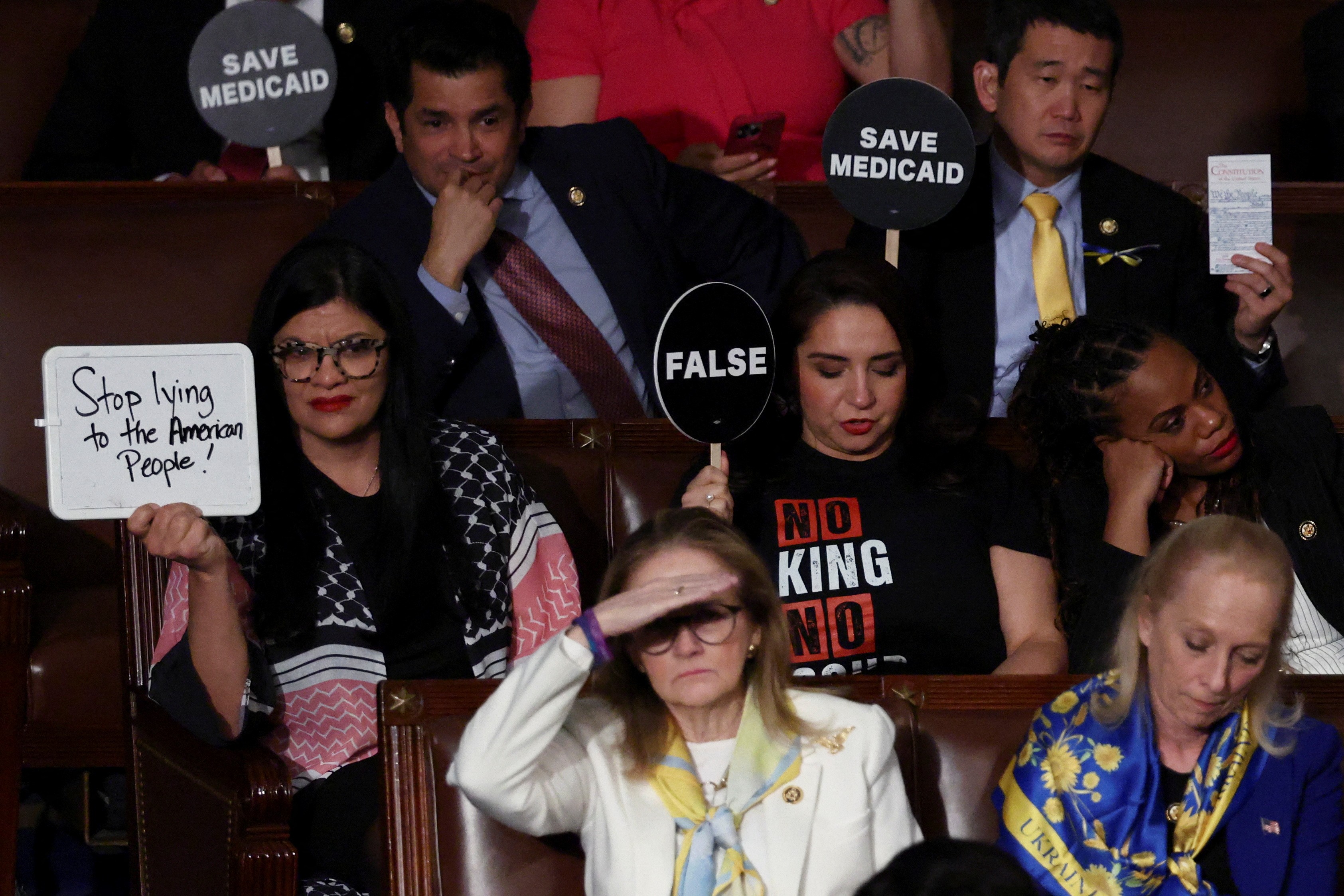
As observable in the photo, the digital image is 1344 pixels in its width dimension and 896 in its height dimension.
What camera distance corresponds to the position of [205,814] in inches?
84.6

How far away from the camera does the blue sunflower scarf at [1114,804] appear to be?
1.91 metres

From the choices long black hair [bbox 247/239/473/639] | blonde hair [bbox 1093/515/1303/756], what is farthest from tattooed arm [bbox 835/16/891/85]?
blonde hair [bbox 1093/515/1303/756]

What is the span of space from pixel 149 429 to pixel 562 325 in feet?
3.85

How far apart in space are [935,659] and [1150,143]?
205 cm

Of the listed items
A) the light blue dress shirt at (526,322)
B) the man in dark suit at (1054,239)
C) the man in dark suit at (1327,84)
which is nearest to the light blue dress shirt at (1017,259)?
the man in dark suit at (1054,239)

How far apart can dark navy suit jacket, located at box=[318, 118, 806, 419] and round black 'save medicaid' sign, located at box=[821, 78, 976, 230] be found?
0.31 m

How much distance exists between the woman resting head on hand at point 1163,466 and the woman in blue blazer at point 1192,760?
0.53 meters

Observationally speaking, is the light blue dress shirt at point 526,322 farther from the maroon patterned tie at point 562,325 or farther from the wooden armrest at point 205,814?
the wooden armrest at point 205,814

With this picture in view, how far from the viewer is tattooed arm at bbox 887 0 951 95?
11.5ft

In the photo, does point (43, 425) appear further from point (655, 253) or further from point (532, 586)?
point (655, 253)

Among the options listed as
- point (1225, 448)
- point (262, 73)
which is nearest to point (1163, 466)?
point (1225, 448)

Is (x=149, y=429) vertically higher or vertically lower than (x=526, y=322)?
lower

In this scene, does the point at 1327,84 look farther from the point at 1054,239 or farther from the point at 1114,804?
the point at 1114,804

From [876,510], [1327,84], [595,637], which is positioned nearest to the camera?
[595,637]
